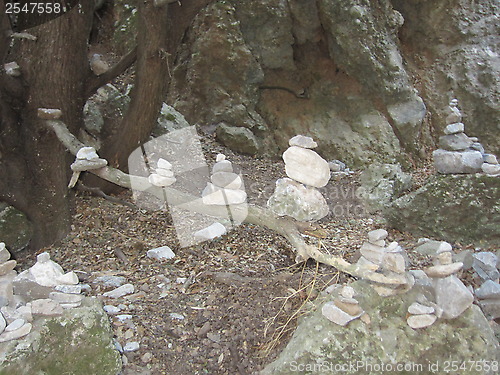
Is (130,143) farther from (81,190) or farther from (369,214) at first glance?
(369,214)

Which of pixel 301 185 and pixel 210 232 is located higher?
pixel 301 185

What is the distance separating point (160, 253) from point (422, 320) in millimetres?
1846

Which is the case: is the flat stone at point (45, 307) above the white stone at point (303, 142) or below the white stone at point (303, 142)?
below

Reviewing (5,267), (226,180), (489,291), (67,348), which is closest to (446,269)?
(226,180)

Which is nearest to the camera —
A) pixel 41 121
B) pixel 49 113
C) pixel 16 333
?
pixel 16 333

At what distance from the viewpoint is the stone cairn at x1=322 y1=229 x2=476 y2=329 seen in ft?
6.20

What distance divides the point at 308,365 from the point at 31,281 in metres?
1.25

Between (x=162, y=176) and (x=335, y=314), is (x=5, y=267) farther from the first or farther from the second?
(x=335, y=314)

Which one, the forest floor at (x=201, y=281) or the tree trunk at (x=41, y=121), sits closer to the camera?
the forest floor at (x=201, y=281)

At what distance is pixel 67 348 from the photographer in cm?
184

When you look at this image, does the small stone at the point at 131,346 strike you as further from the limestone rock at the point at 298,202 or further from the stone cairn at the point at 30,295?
the limestone rock at the point at 298,202

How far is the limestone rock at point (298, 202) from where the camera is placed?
2.23m

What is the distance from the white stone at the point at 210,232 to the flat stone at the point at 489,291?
1.89 m

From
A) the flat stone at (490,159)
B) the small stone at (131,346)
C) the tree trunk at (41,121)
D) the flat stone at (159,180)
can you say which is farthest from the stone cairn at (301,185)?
the flat stone at (490,159)
